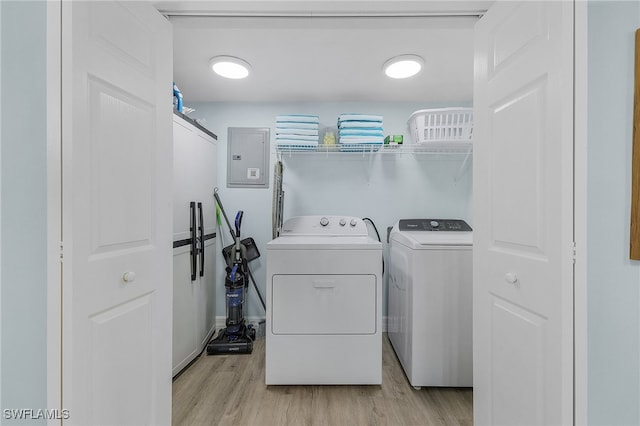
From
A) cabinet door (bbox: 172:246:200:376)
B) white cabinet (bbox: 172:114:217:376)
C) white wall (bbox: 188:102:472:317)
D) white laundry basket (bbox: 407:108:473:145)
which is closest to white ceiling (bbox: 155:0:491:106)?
white wall (bbox: 188:102:472:317)

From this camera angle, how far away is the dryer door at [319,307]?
1729 millimetres

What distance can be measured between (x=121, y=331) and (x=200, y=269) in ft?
4.11

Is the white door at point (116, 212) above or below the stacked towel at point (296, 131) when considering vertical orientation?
below

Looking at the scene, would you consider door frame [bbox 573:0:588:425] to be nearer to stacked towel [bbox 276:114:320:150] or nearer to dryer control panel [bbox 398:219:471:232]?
dryer control panel [bbox 398:219:471:232]

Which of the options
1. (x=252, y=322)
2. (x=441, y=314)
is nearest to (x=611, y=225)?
(x=441, y=314)

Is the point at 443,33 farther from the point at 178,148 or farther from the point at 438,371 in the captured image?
the point at 438,371

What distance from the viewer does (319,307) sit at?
1734 millimetres

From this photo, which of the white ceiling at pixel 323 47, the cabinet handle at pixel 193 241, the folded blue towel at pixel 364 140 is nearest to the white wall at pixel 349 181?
the white ceiling at pixel 323 47

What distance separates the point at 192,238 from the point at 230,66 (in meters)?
1.28

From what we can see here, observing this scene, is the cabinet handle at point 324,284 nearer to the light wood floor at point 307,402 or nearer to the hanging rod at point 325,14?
the light wood floor at point 307,402

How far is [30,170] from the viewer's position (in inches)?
32.9

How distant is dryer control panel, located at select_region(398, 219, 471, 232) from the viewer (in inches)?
94.0

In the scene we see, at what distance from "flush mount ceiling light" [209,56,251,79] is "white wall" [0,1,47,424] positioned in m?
1.14

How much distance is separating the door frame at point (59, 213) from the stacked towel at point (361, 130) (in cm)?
153
